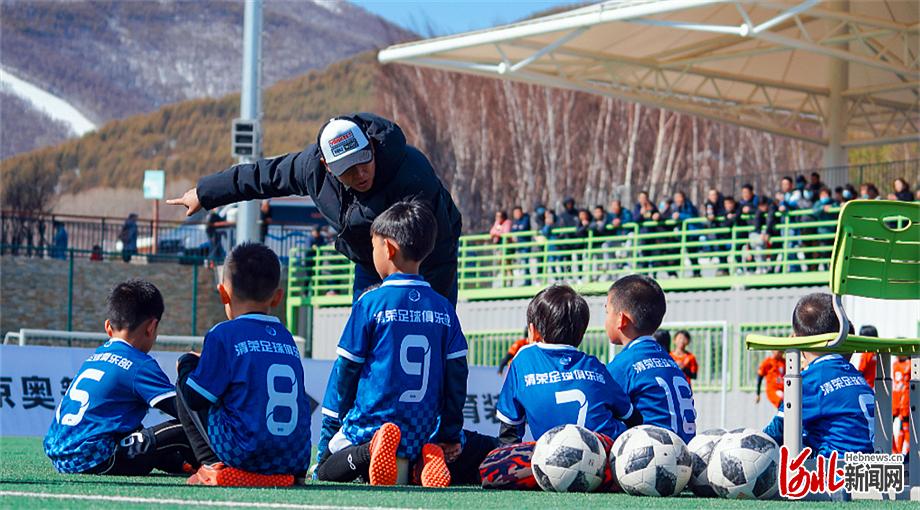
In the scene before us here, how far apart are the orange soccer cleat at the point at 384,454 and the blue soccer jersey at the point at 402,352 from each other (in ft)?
0.84

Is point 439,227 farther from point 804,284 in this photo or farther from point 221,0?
point 221,0

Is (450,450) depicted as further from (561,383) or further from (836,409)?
(836,409)

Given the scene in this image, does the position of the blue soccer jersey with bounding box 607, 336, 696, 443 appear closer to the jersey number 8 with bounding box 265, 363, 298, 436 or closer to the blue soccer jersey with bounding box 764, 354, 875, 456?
the blue soccer jersey with bounding box 764, 354, 875, 456

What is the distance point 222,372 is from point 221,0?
6980 inches

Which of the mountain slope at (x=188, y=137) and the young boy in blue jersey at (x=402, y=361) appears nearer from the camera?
→ the young boy in blue jersey at (x=402, y=361)

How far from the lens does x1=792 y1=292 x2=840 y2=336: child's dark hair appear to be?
7492mm

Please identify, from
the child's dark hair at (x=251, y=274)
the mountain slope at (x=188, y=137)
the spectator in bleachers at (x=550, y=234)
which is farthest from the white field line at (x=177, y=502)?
the mountain slope at (x=188, y=137)

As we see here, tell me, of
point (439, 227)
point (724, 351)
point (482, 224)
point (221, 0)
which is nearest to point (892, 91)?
point (724, 351)

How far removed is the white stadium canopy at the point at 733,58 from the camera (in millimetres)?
24859

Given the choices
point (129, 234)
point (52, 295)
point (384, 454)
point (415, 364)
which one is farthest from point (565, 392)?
point (129, 234)

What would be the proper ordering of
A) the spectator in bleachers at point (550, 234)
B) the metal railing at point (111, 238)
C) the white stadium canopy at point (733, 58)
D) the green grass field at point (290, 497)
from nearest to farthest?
1. the green grass field at point (290, 497)
2. the white stadium canopy at point (733, 58)
3. the spectator in bleachers at point (550, 234)
4. the metal railing at point (111, 238)

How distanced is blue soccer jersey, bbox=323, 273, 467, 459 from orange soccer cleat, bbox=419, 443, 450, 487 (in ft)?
0.53

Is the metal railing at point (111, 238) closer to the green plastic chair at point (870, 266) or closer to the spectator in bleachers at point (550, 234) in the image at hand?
the spectator in bleachers at point (550, 234)

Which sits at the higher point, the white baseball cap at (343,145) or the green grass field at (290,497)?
the white baseball cap at (343,145)
